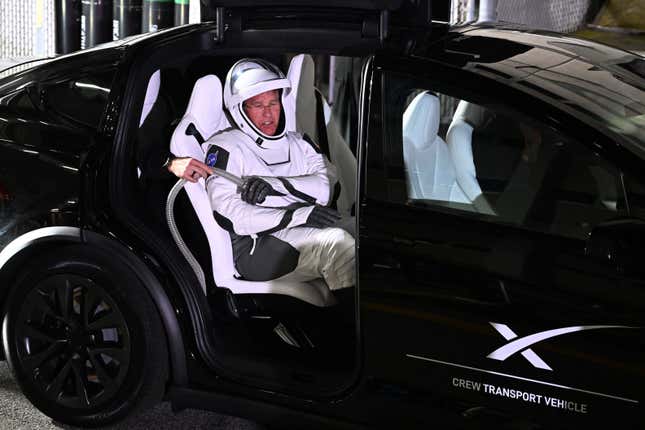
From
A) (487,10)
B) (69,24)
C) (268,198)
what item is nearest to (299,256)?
(268,198)

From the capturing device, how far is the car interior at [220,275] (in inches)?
133

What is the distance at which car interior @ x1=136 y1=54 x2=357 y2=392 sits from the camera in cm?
338

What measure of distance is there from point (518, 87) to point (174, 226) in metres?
1.30

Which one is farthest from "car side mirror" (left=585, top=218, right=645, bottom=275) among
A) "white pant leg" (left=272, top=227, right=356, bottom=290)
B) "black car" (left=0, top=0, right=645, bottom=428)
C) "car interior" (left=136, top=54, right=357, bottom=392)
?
"white pant leg" (left=272, top=227, right=356, bottom=290)

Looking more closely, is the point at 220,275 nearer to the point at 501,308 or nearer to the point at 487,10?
the point at 501,308

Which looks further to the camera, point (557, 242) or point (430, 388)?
point (430, 388)

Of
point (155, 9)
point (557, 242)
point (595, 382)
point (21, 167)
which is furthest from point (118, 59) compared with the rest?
point (155, 9)

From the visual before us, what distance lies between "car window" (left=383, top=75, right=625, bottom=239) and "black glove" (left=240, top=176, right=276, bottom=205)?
668 millimetres

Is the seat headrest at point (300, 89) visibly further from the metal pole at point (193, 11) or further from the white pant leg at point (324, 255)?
the metal pole at point (193, 11)

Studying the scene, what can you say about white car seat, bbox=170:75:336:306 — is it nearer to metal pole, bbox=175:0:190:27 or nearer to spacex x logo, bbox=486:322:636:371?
spacex x logo, bbox=486:322:636:371

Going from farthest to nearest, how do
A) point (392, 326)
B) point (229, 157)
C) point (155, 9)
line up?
point (155, 9)
point (229, 157)
point (392, 326)

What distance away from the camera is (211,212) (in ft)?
11.8

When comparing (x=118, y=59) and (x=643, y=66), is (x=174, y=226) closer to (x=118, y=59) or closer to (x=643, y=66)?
(x=118, y=59)

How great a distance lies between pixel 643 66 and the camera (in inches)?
135
